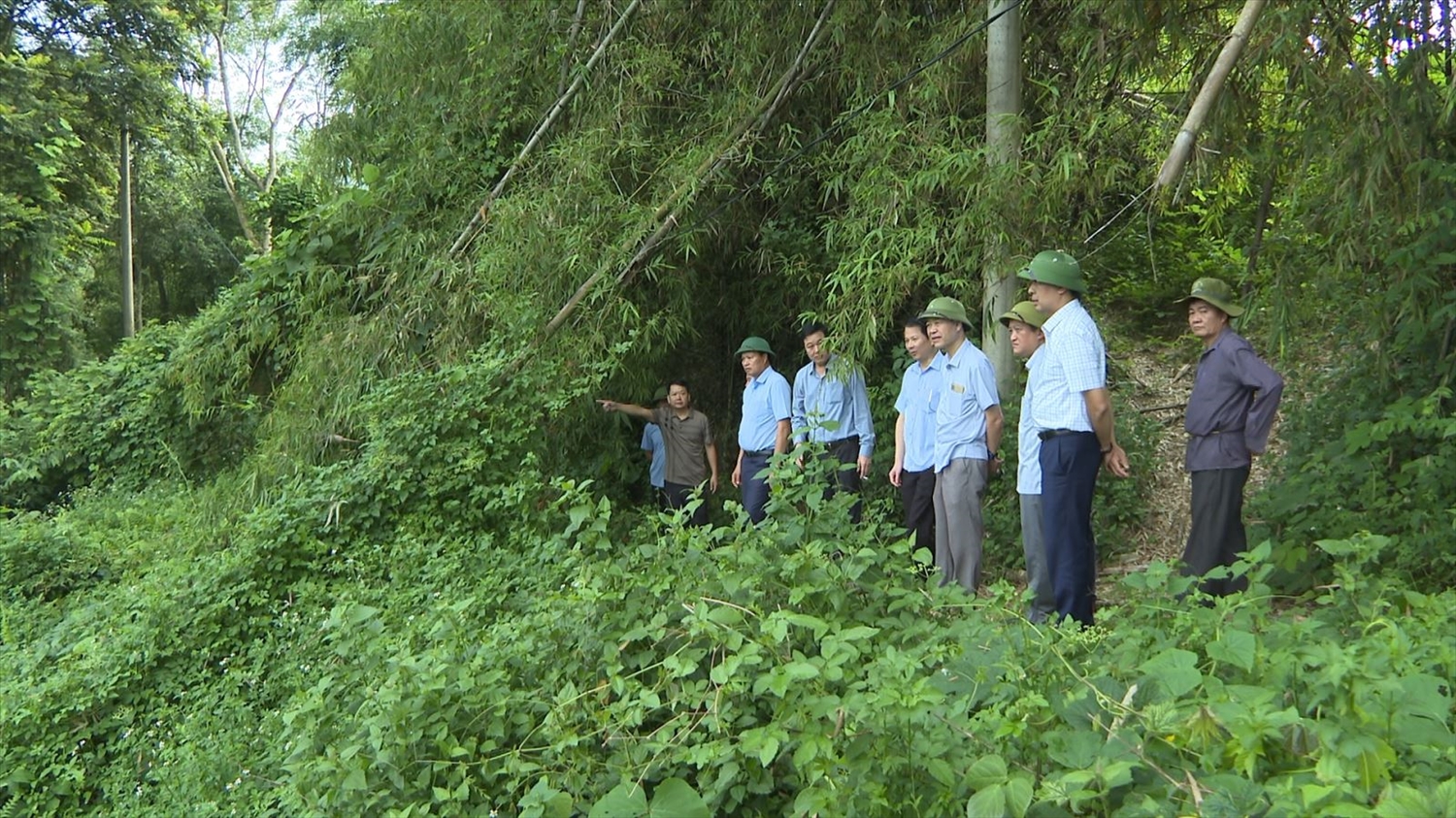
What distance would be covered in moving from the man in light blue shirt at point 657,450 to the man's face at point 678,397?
0.70ft

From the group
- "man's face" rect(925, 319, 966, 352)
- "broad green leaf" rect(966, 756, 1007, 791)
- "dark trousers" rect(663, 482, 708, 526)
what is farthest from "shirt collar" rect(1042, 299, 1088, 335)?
"dark trousers" rect(663, 482, 708, 526)

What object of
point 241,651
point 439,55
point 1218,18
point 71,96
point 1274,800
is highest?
point 71,96

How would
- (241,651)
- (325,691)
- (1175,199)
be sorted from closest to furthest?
1. (325,691)
2. (1175,199)
3. (241,651)

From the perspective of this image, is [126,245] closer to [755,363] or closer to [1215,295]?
[755,363]

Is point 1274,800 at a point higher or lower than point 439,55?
lower

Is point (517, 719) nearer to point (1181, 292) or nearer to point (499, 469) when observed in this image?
point (499, 469)

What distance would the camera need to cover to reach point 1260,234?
6086 millimetres

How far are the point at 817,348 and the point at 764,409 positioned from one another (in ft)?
1.73

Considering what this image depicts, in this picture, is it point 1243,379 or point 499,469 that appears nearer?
point 1243,379

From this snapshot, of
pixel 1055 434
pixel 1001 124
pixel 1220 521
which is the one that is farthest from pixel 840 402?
pixel 1220 521

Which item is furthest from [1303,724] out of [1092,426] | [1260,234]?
[1260,234]

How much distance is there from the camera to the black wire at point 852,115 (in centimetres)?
666

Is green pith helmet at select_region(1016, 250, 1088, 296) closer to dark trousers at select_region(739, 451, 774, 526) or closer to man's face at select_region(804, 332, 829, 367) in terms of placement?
man's face at select_region(804, 332, 829, 367)

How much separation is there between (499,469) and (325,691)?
120 inches
